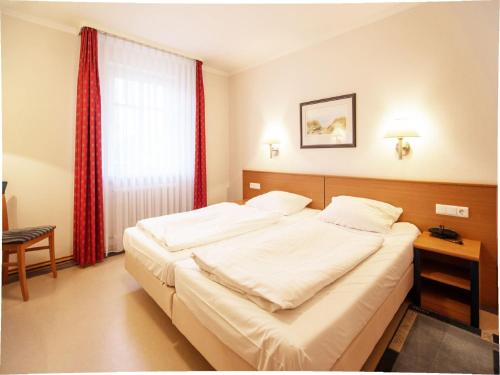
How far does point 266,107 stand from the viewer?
12.1ft

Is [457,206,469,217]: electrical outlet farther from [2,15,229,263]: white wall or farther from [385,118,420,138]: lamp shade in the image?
[2,15,229,263]: white wall

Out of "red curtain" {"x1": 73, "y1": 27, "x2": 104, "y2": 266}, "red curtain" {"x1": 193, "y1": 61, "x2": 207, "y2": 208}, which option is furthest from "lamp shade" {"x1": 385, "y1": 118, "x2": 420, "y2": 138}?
"red curtain" {"x1": 73, "y1": 27, "x2": 104, "y2": 266}

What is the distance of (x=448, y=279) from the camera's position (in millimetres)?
1915

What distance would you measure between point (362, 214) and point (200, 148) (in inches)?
96.8

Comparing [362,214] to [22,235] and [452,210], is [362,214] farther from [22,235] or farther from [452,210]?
[22,235]

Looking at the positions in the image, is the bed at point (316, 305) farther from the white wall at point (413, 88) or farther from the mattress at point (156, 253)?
the white wall at point (413, 88)

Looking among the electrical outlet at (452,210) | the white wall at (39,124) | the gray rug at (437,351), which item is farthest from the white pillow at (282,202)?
the white wall at (39,124)

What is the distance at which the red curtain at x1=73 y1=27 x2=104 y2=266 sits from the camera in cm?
275

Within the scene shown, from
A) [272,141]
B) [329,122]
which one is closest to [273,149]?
[272,141]

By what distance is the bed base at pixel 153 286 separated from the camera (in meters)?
1.71

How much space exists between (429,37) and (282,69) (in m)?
1.67

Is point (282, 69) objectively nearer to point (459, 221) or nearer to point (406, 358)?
point (459, 221)

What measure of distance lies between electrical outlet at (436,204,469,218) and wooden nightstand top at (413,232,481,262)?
0.21 metres

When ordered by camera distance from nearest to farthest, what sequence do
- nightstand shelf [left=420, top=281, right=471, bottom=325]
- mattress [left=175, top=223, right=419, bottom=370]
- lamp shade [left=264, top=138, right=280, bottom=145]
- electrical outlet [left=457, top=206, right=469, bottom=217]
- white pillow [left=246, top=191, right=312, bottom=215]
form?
1. mattress [left=175, top=223, right=419, bottom=370]
2. nightstand shelf [left=420, top=281, right=471, bottom=325]
3. electrical outlet [left=457, top=206, right=469, bottom=217]
4. white pillow [left=246, top=191, right=312, bottom=215]
5. lamp shade [left=264, top=138, right=280, bottom=145]
